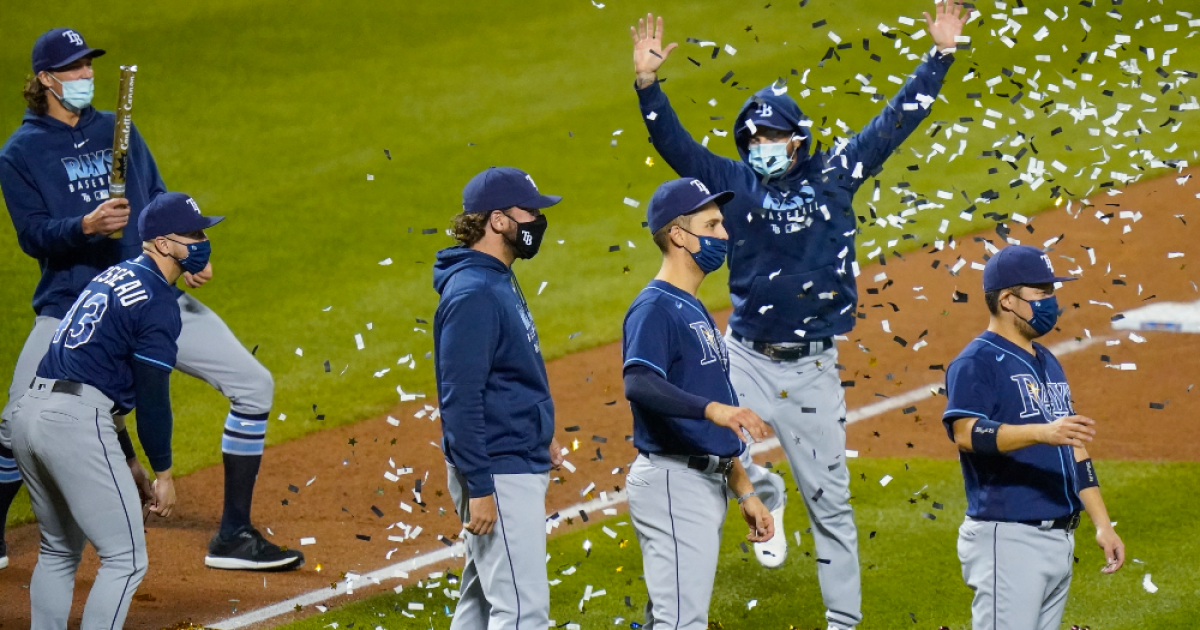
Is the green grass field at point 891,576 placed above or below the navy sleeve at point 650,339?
below

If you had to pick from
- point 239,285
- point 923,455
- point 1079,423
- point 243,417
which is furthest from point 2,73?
point 1079,423

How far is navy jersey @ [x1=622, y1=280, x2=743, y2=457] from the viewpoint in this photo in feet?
17.1

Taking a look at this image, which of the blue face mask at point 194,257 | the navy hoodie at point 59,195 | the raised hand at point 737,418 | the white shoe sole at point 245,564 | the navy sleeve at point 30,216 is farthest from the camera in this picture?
the white shoe sole at point 245,564

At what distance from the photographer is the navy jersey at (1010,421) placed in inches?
207

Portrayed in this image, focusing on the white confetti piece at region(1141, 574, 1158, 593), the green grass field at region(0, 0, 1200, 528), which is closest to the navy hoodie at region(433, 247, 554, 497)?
the white confetti piece at region(1141, 574, 1158, 593)

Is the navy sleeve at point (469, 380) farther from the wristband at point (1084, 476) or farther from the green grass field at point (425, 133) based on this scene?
the green grass field at point (425, 133)

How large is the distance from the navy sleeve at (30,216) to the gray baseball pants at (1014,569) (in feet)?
14.4

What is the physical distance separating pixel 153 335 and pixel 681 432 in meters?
2.19

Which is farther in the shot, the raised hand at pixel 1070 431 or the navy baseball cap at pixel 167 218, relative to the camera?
the navy baseball cap at pixel 167 218

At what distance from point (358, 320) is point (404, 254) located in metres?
1.72

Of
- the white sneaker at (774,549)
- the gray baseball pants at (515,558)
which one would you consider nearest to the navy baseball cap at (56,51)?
the gray baseball pants at (515,558)

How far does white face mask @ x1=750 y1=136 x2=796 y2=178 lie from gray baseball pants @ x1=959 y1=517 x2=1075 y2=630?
6.75ft

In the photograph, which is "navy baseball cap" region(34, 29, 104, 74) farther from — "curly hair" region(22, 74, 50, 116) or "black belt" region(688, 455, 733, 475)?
"black belt" region(688, 455, 733, 475)

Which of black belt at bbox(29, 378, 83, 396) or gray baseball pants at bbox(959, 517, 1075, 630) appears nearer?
gray baseball pants at bbox(959, 517, 1075, 630)
